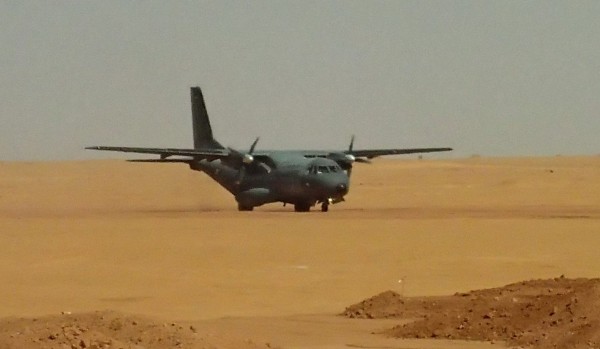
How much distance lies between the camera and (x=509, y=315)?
13.3 metres

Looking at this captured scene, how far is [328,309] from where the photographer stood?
1642 cm

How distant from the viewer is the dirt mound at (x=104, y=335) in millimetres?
9695

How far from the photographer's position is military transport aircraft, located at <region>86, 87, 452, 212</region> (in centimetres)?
4359

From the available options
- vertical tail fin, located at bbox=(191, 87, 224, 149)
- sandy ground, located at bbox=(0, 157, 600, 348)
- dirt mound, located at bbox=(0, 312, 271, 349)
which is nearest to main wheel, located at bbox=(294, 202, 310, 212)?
sandy ground, located at bbox=(0, 157, 600, 348)

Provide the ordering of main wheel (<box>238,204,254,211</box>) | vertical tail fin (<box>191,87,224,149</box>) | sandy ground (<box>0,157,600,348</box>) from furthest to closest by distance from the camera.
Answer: vertical tail fin (<box>191,87,224,149</box>), main wheel (<box>238,204,254,211</box>), sandy ground (<box>0,157,600,348</box>)

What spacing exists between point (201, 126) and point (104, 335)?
1678 inches

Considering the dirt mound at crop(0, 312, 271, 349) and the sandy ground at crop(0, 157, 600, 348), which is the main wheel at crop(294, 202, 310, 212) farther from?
the dirt mound at crop(0, 312, 271, 349)

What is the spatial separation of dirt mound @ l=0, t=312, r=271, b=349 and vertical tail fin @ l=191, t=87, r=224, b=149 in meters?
41.2

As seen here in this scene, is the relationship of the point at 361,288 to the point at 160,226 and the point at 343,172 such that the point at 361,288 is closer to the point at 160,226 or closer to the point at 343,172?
the point at 160,226

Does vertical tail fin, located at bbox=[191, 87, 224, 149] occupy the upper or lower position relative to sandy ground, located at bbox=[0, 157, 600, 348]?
upper

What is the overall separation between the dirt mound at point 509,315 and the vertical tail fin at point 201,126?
122 feet

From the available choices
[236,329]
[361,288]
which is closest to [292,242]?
[361,288]

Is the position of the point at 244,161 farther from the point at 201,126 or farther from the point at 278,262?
the point at 278,262

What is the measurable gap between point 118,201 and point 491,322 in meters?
49.6
